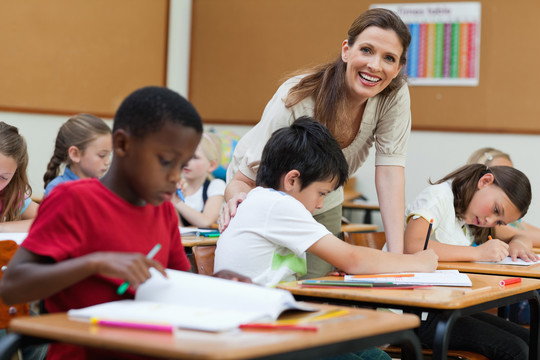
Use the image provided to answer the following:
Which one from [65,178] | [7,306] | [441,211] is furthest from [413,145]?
[7,306]

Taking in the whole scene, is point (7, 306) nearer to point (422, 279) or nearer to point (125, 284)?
point (125, 284)

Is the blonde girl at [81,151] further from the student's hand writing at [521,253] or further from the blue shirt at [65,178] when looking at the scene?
the student's hand writing at [521,253]

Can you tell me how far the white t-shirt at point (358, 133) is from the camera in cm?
235

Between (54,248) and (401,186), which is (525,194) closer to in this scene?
(401,186)

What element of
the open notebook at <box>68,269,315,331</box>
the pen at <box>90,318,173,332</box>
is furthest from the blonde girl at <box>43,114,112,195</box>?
the pen at <box>90,318,173,332</box>

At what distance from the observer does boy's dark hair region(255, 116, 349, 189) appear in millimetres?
2084

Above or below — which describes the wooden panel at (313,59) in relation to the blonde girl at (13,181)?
above

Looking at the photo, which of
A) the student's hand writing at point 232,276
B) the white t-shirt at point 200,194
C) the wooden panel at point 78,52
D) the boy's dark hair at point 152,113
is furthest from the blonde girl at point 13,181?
the wooden panel at point 78,52

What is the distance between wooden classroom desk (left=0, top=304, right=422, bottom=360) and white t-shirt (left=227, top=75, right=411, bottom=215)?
115 centimetres

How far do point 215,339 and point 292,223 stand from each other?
0.90 metres

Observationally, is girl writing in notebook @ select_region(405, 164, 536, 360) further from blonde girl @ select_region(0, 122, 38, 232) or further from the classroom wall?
the classroom wall

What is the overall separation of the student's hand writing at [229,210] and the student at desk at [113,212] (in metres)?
0.69

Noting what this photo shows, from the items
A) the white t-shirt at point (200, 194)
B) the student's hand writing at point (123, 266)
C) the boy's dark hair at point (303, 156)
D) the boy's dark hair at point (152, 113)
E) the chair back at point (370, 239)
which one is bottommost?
the white t-shirt at point (200, 194)

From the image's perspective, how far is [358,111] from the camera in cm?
246
